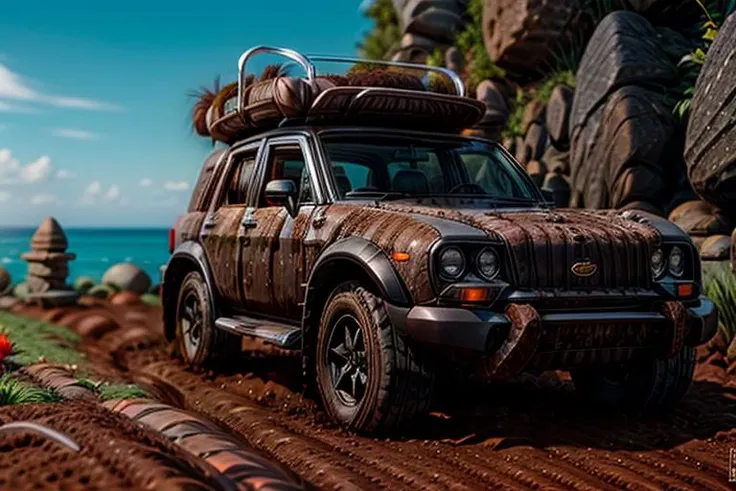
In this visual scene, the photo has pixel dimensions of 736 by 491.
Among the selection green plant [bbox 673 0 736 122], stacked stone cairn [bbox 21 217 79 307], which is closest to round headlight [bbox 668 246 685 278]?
green plant [bbox 673 0 736 122]

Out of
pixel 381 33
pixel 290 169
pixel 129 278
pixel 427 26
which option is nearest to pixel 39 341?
pixel 290 169

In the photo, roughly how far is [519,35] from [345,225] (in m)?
9.77

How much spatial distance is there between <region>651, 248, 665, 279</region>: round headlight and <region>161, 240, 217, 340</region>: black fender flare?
11.4 feet

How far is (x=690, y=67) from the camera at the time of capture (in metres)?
11.1

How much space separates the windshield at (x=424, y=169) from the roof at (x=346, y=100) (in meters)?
0.23

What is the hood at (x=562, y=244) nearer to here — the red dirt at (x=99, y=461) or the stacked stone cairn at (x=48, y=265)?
the red dirt at (x=99, y=461)

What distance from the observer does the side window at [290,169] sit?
19.6ft

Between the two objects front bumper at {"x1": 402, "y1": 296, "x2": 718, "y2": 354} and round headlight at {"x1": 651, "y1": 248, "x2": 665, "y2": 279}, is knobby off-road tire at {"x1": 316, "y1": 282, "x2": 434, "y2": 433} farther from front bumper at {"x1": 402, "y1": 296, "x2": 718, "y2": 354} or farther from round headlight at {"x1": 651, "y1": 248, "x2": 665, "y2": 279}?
round headlight at {"x1": 651, "y1": 248, "x2": 665, "y2": 279}

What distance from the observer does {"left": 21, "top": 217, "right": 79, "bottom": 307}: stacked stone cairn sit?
12648mm

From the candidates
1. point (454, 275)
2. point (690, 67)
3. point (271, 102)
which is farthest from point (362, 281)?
point (690, 67)

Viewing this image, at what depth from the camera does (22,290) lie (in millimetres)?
13906

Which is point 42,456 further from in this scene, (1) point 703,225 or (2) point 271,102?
(1) point 703,225

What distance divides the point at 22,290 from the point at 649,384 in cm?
1104

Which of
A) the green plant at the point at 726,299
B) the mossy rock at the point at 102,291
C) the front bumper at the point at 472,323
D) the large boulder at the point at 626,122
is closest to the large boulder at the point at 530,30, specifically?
the large boulder at the point at 626,122
